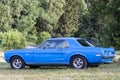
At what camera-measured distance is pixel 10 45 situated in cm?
4922

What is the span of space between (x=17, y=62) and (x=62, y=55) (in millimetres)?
2321

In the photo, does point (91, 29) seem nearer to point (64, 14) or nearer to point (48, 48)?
point (64, 14)

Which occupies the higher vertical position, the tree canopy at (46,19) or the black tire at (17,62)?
the tree canopy at (46,19)

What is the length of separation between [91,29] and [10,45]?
16.8 metres

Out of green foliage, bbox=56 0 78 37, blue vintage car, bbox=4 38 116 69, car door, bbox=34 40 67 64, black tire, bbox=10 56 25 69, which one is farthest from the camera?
green foliage, bbox=56 0 78 37

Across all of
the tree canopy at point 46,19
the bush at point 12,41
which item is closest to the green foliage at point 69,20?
the tree canopy at point 46,19

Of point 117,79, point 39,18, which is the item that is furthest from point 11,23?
point 117,79

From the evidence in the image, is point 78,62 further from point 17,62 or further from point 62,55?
point 17,62

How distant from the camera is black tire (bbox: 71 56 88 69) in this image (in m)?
16.5

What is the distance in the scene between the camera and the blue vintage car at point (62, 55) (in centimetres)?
1638

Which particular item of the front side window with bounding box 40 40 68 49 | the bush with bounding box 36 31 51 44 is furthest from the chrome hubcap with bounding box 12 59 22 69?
the bush with bounding box 36 31 51 44

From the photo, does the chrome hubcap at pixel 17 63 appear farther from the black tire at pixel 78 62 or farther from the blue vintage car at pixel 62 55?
the black tire at pixel 78 62

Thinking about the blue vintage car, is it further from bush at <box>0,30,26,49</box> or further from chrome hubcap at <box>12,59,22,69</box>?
bush at <box>0,30,26,49</box>

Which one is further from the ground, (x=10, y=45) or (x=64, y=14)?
(x=64, y=14)
